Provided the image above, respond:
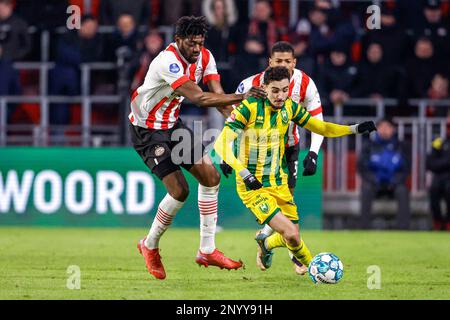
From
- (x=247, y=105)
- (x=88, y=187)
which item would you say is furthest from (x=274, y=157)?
(x=88, y=187)

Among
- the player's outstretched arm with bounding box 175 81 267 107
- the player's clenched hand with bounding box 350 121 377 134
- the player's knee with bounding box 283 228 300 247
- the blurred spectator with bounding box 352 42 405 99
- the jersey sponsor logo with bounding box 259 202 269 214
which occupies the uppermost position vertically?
the blurred spectator with bounding box 352 42 405 99

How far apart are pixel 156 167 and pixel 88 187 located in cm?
707

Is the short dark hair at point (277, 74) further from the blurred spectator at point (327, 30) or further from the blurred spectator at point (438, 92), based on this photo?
the blurred spectator at point (438, 92)

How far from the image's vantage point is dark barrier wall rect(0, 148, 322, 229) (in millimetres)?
17266

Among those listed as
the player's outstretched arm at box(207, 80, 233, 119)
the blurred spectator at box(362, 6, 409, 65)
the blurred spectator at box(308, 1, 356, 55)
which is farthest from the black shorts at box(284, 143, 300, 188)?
the blurred spectator at box(362, 6, 409, 65)

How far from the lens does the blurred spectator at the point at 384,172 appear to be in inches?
693

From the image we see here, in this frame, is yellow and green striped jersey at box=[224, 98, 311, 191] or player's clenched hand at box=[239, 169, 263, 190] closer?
player's clenched hand at box=[239, 169, 263, 190]

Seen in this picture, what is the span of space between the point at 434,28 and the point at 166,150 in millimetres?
9400

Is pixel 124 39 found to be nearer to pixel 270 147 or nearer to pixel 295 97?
pixel 295 97

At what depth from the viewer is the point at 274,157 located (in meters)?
10.3

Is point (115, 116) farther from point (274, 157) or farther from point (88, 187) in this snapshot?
point (274, 157)

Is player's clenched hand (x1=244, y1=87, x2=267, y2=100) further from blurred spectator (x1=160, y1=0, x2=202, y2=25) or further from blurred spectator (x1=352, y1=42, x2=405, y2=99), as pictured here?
blurred spectator (x1=160, y1=0, x2=202, y2=25)

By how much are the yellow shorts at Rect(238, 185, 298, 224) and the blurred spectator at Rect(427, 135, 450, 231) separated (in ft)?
24.7

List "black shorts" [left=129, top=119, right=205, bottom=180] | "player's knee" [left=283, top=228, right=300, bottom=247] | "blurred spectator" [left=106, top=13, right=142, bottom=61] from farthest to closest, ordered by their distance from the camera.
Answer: "blurred spectator" [left=106, top=13, right=142, bottom=61], "black shorts" [left=129, top=119, right=205, bottom=180], "player's knee" [left=283, top=228, right=300, bottom=247]
